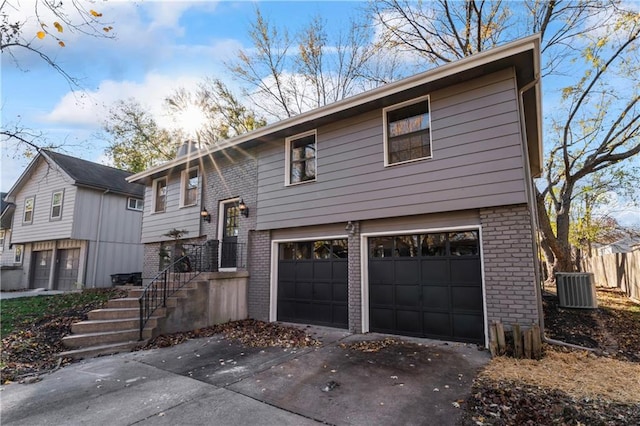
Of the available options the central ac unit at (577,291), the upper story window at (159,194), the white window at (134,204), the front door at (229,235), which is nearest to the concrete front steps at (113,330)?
the front door at (229,235)

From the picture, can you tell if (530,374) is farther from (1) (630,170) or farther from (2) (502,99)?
(1) (630,170)

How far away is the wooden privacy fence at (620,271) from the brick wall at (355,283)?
797 cm

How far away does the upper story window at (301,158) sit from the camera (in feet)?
29.2

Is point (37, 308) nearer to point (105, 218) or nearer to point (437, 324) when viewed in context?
point (105, 218)

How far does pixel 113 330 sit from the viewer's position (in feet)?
22.9

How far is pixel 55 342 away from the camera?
6.62m

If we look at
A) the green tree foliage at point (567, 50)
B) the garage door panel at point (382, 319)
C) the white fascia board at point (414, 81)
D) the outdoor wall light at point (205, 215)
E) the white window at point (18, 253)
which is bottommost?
the garage door panel at point (382, 319)

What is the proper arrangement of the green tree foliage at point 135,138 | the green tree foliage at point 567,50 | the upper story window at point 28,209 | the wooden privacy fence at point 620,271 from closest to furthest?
the green tree foliage at point 567,50 → the wooden privacy fence at point 620,271 → the upper story window at point 28,209 → the green tree foliage at point 135,138

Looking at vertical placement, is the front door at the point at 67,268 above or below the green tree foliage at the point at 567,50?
below

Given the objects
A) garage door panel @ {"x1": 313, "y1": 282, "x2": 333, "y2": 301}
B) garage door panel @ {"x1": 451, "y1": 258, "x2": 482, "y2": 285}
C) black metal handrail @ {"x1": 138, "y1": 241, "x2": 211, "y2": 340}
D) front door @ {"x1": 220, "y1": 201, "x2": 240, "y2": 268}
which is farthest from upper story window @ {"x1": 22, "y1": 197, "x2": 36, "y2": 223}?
garage door panel @ {"x1": 451, "y1": 258, "x2": 482, "y2": 285}

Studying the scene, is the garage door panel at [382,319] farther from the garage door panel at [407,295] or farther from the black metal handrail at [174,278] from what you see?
the black metal handrail at [174,278]

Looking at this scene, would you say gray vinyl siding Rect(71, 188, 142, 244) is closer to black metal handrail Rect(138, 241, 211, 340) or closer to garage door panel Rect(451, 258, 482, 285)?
black metal handrail Rect(138, 241, 211, 340)

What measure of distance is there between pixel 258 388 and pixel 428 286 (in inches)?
153

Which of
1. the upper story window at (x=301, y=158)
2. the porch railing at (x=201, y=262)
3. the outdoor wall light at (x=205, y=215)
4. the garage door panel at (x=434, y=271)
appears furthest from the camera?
Answer: the outdoor wall light at (x=205, y=215)
